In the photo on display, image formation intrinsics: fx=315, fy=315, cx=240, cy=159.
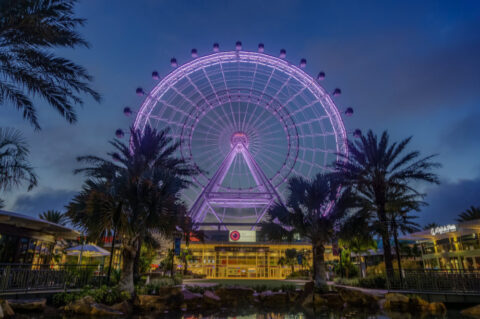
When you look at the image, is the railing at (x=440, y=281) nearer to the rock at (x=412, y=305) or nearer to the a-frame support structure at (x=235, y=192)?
the rock at (x=412, y=305)

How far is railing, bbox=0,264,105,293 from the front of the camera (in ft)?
37.8

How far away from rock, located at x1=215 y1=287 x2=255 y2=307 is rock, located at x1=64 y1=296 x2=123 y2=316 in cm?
593

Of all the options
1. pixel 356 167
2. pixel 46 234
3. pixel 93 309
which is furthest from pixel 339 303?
pixel 46 234

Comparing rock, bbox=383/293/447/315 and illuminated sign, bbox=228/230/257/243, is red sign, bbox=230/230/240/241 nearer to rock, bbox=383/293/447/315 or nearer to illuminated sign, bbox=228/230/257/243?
illuminated sign, bbox=228/230/257/243

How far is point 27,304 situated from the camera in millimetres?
10648

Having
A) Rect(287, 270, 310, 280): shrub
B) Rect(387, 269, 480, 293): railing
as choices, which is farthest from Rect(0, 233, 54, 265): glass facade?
Rect(287, 270, 310, 280): shrub

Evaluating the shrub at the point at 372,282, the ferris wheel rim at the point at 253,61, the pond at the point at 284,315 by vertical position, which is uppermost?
the ferris wheel rim at the point at 253,61

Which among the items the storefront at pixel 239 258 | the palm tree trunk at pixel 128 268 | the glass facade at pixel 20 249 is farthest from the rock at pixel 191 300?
the storefront at pixel 239 258

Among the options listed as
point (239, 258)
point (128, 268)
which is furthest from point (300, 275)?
point (128, 268)

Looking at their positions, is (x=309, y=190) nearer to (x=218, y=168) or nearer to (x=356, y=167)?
(x=356, y=167)

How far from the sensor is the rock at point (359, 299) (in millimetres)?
13734

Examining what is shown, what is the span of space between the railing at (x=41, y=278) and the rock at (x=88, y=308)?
76.5 inches

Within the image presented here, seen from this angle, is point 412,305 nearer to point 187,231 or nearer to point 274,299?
point 274,299

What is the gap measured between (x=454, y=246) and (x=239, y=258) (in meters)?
22.7
